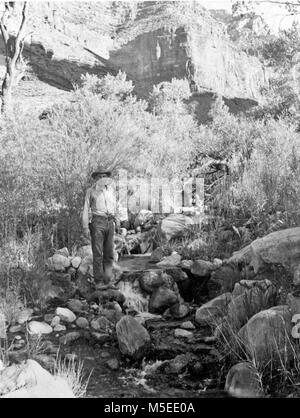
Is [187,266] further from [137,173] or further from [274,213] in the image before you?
[137,173]

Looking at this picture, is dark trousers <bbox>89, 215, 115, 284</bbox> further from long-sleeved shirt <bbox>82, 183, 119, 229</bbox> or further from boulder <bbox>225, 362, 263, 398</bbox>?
boulder <bbox>225, 362, 263, 398</bbox>

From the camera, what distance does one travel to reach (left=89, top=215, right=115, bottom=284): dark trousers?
660 centimetres

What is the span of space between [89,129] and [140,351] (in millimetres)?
6756

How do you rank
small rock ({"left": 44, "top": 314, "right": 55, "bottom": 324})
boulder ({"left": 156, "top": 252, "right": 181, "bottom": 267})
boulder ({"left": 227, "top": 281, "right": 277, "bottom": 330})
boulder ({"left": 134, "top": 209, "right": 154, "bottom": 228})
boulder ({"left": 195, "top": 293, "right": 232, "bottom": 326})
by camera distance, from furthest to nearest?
boulder ({"left": 134, "top": 209, "right": 154, "bottom": 228}) < boulder ({"left": 156, "top": 252, "right": 181, "bottom": 267}) < small rock ({"left": 44, "top": 314, "right": 55, "bottom": 324}) < boulder ({"left": 195, "top": 293, "right": 232, "bottom": 326}) < boulder ({"left": 227, "top": 281, "right": 277, "bottom": 330})

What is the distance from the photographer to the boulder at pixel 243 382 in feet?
12.5

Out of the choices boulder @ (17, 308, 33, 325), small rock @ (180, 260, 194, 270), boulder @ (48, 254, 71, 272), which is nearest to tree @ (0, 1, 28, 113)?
boulder @ (48, 254, 71, 272)

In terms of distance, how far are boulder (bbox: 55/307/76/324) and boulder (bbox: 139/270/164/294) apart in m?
1.17

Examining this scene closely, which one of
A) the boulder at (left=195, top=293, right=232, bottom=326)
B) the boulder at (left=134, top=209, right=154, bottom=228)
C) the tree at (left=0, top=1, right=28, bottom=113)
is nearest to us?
the boulder at (left=195, top=293, right=232, bottom=326)

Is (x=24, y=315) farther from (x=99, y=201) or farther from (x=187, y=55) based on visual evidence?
(x=187, y=55)

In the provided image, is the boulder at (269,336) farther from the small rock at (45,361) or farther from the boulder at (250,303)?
the small rock at (45,361)

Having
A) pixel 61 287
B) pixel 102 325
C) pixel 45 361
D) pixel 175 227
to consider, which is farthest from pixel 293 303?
pixel 175 227

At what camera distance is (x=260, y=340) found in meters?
4.12
